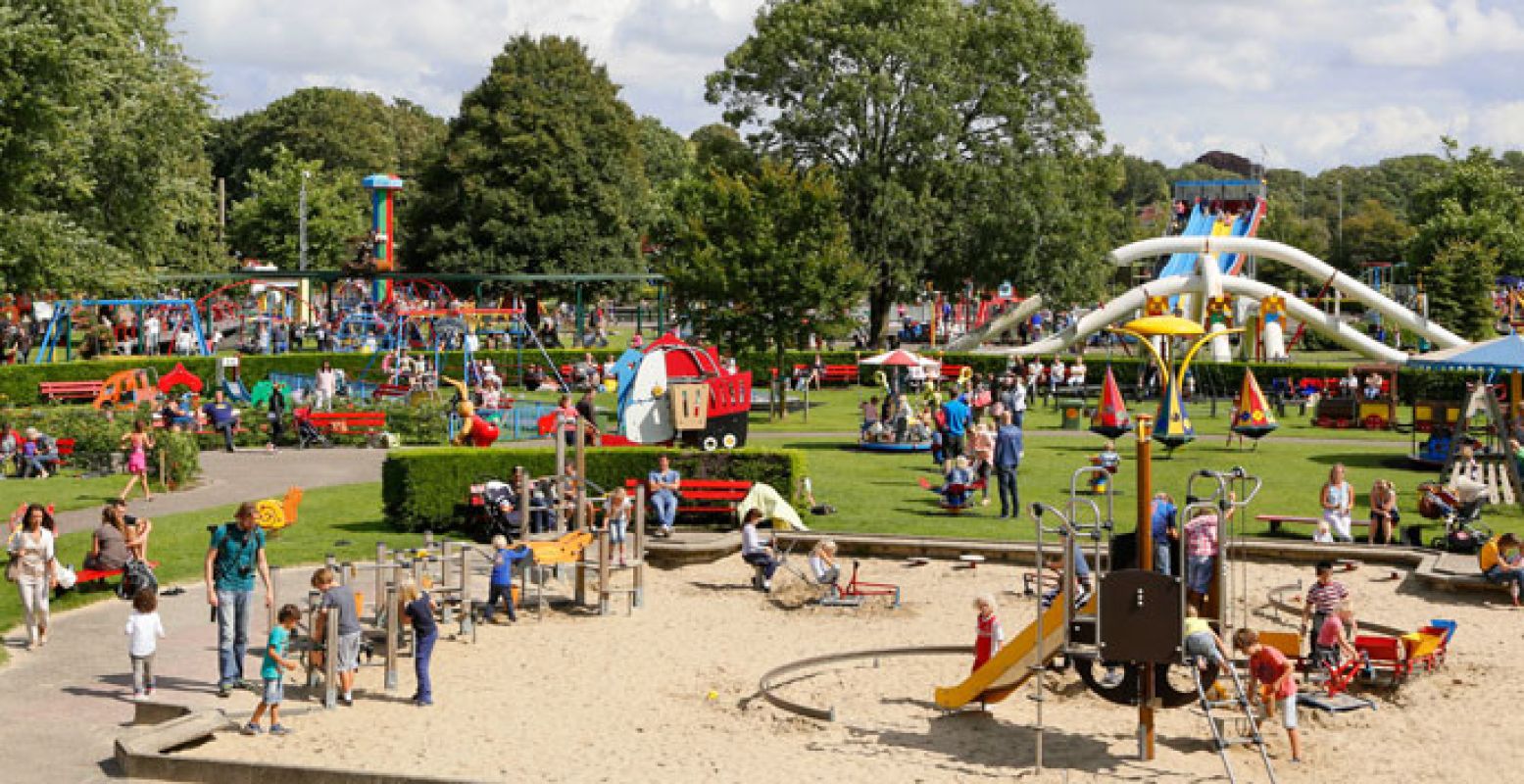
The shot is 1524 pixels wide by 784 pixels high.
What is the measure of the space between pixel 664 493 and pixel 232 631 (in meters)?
9.46

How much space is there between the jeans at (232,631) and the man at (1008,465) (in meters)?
13.4

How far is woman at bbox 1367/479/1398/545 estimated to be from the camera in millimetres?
23812

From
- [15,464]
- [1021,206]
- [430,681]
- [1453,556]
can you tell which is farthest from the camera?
[1021,206]

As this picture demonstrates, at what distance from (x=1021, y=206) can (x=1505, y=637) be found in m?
37.0

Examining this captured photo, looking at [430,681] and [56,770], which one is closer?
[56,770]

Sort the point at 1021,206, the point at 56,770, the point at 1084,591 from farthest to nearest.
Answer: the point at 1021,206 < the point at 1084,591 < the point at 56,770

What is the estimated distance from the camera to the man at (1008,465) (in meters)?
26.2

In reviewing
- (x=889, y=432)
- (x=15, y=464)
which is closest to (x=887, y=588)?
(x=889, y=432)

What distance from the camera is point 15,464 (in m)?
30.5

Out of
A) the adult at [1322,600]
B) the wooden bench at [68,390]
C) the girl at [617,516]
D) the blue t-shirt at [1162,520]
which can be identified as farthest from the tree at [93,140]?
the adult at [1322,600]

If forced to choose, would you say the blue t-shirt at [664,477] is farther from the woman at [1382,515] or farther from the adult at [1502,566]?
the adult at [1502,566]

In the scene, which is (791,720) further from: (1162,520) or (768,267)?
(768,267)

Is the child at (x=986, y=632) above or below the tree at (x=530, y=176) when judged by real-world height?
below

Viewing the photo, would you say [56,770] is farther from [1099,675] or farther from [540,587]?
[1099,675]
